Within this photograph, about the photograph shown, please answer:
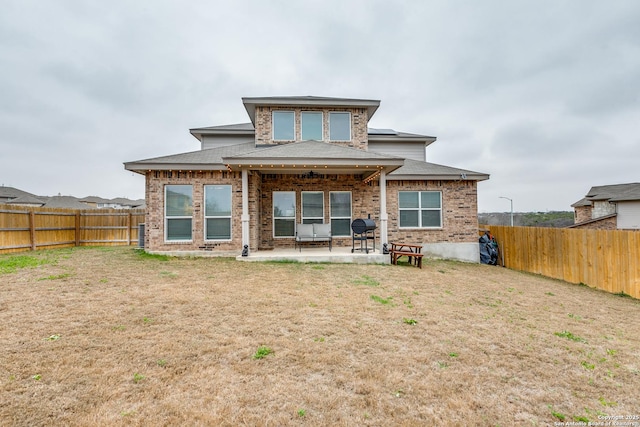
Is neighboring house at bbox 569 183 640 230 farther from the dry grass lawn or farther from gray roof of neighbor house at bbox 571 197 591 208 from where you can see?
the dry grass lawn

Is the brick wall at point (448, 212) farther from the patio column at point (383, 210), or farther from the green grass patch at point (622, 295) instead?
the green grass patch at point (622, 295)

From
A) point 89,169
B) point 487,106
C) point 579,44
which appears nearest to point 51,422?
point 579,44

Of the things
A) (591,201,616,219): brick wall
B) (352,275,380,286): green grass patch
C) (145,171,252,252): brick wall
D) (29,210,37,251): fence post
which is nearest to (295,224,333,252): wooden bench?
(145,171,252,252): brick wall

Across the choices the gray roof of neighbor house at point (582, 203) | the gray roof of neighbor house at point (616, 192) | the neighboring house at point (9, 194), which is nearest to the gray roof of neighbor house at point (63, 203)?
the neighboring house at point (9, 194)

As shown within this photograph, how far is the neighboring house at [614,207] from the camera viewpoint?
735 inches

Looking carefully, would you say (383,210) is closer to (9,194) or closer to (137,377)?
(137,377)

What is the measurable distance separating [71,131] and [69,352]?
986 inches

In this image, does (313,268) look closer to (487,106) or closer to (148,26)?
(148,26)

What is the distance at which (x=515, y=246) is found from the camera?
11.2 m

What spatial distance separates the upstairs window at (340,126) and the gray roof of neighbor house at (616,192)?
2012cm

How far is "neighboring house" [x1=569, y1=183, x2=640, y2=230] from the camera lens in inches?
735

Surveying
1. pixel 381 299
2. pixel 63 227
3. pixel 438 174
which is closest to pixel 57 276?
pixel 381 299

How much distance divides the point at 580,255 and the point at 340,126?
971cm

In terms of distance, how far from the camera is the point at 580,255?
8797 millimetres
